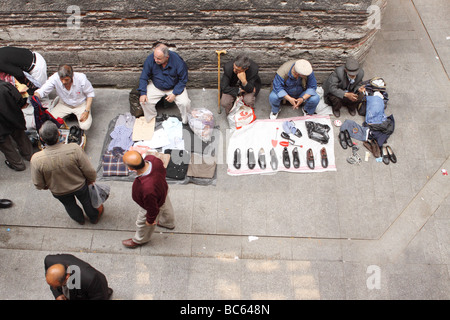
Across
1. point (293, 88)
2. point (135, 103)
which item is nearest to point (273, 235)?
point (293, 88)

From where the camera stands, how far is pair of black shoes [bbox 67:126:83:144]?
593 centimetres

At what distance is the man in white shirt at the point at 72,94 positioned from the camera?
5.79 meters

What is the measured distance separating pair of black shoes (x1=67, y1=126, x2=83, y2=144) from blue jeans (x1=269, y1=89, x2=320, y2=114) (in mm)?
3348

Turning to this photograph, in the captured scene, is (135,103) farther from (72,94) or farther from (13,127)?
(13,127)

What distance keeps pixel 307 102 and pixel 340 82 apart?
690mm

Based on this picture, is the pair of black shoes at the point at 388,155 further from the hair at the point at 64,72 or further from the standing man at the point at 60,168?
the hair at the point at 64,72

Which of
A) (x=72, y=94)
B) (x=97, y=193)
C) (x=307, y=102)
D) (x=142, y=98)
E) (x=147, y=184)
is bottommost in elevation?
(x=97, y=193)

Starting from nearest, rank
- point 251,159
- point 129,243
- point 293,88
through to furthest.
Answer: point 129,243, point 251,159, point 293,88

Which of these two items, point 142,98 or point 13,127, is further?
point 142,98

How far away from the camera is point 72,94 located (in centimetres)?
596

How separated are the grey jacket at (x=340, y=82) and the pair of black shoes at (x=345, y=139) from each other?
64cm

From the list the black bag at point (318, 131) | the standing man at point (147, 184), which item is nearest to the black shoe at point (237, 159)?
the black bag at point (318, 131)
